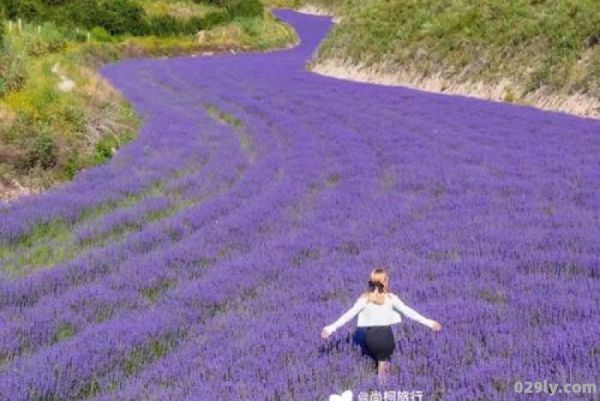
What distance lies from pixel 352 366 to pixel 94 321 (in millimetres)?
2768

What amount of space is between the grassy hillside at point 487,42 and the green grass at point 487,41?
0.03 m

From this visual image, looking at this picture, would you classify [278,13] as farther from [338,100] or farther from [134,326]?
[134,326]

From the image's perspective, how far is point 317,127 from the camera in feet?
65.8

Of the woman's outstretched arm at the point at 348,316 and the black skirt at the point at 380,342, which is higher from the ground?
the woman's outstretched arm at the point at 348,316

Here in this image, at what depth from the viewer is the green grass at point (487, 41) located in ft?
80.8

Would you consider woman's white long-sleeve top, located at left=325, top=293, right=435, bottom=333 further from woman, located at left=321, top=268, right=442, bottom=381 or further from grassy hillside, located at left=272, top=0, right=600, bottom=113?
grassy hillside, located at left=272, top=0, right=600, bottom=113

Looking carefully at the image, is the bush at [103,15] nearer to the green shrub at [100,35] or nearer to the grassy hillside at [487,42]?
the green shrub at [100,35]

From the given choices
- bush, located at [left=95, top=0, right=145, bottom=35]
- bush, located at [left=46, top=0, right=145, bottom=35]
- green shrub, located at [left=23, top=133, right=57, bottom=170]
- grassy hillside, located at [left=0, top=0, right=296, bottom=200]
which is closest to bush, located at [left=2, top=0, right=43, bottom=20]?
grassy hillside, located at [left=0, top=0, right=296, bottom=200]

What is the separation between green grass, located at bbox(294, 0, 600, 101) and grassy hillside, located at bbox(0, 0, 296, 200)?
12799 mm

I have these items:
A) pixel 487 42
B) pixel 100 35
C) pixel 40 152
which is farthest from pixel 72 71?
pixel 100 35

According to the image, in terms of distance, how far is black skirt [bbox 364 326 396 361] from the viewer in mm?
5805

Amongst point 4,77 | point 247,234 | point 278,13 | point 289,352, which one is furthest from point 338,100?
point 278,13

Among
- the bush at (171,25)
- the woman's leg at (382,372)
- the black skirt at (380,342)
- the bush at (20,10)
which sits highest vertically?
the black skirt at (380,342)

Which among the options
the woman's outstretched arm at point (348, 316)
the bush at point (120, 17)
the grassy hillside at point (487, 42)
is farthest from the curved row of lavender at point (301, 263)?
the bush at point (120, 17)
